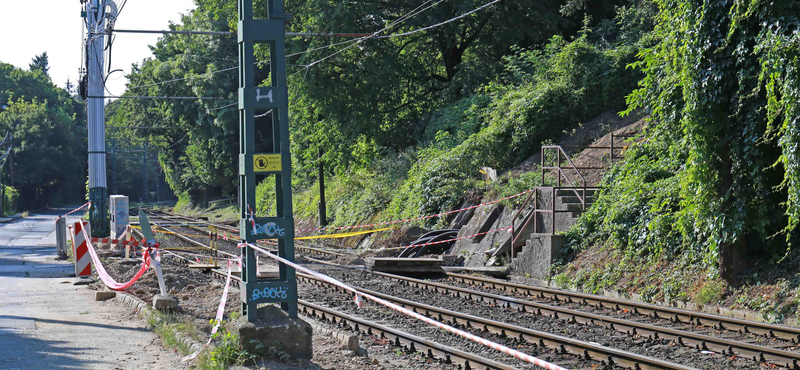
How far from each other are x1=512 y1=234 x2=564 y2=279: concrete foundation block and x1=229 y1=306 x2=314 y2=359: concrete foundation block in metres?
9.97

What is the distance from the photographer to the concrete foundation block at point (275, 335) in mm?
7211

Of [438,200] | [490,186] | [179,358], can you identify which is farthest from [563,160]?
[179,358]

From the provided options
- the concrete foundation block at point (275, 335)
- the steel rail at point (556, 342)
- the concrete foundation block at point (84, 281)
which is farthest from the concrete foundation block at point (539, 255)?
the concrete foundation block at point (275, 335)

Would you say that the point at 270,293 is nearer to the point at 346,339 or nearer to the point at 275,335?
the point at 275,335

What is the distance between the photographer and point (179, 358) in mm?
7754

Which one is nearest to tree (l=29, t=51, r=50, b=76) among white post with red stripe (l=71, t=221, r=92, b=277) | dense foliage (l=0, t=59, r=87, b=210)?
dense foliage (l=0, t=59, r=87, b=210)

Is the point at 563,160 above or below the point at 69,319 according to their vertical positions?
above

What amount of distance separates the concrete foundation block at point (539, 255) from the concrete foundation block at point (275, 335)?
9972 millimetres

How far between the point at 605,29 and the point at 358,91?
1045cm

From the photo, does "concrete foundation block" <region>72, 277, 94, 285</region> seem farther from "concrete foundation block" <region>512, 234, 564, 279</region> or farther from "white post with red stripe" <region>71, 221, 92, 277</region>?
"concrete foundation block" <region>512, 234, 564, 279</region>

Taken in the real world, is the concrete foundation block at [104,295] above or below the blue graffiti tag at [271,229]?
below

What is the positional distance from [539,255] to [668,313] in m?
5.81

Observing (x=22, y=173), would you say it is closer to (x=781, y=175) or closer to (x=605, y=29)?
(x=605, y=29)

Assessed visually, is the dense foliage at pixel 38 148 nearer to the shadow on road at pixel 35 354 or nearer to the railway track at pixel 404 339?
the railway track at pixel 404 339
